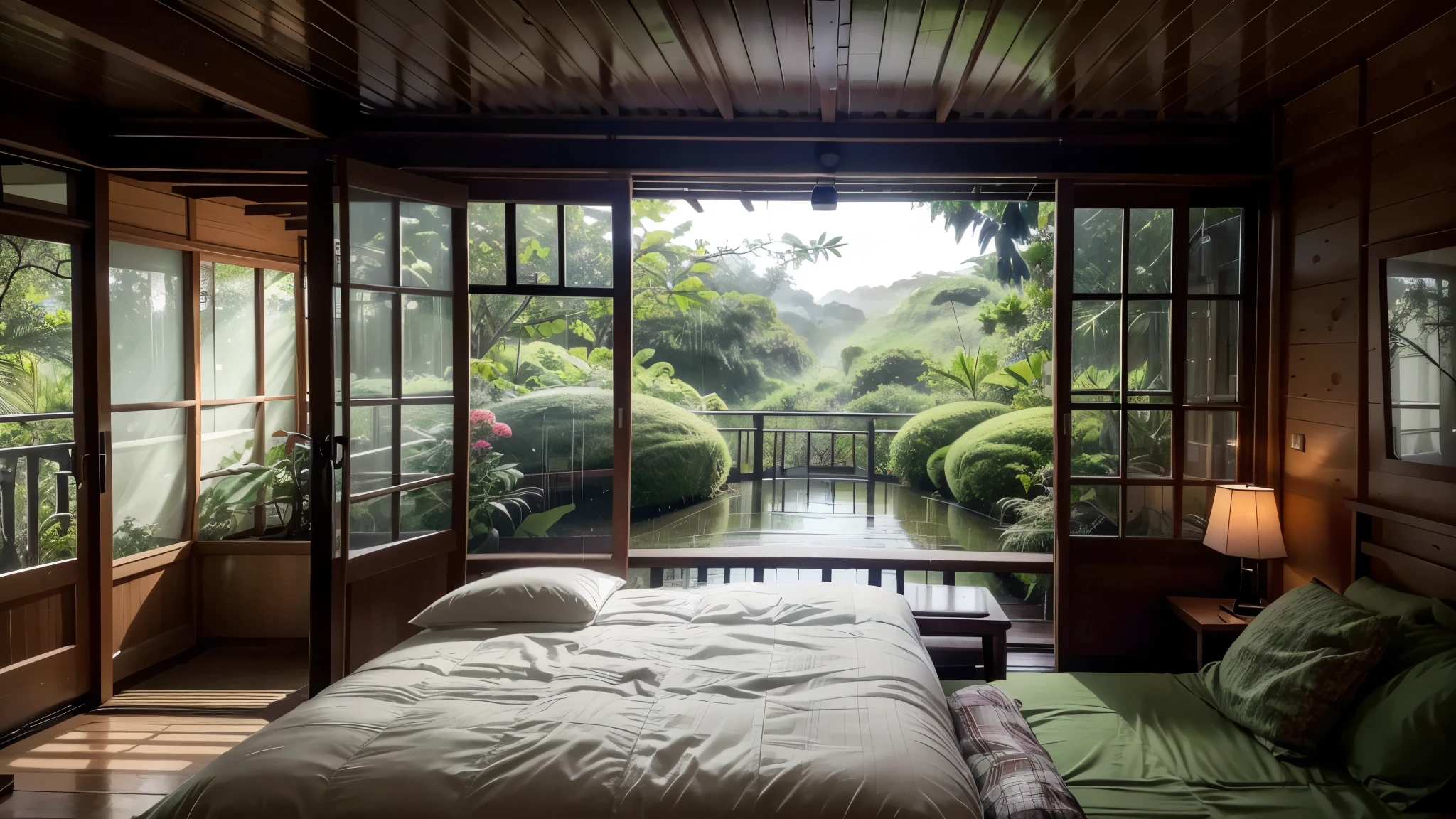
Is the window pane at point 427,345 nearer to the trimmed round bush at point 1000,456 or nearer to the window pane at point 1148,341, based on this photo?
the window pane at point 1148,341

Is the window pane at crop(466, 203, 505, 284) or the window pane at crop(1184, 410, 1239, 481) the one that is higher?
the window pane at crop(466, 203, 505, 284)

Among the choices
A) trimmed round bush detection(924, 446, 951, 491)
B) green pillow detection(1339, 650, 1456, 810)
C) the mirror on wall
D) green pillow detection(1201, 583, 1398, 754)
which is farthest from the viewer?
trimmed round bush detection(924, 446, 951, 491)

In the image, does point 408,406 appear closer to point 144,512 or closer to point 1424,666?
point 144,512

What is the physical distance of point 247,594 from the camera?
3990 millimetres

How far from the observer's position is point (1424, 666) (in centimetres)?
192

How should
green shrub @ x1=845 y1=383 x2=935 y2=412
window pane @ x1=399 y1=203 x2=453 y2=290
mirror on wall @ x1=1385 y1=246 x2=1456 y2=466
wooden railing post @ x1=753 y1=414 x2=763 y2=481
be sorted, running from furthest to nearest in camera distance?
green shrub @ x1=845 y1=383 x2=935 y2=412, wooden railing post @ x1=753 y1=414 x2=763 y2=481, window pane @ x1=399 y1=203 x2=453 y2=290, mirror on wall @ x1=1385 y1=246 x2=1456 y2=466

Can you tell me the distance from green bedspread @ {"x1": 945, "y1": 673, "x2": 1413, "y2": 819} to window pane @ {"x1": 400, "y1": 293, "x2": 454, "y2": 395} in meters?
2.53

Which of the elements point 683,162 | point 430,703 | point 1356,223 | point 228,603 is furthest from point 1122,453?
point 228,603

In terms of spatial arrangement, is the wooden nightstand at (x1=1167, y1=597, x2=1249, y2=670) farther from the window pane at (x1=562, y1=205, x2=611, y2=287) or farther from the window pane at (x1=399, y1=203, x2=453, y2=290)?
the window pane at (x1=399, y1=203, x2=453, y2=290)

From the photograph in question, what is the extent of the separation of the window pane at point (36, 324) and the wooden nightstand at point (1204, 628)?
4.67 m

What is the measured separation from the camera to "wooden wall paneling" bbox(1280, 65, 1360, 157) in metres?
2.79

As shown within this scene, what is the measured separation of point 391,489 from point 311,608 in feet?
1.74

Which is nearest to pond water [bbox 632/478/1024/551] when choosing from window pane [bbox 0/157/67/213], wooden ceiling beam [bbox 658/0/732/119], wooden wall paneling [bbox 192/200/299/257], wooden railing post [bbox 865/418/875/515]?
wooden railing post [bbox 865/418/875/515]

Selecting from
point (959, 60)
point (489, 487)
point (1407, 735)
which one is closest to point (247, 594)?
point (489, 487)
